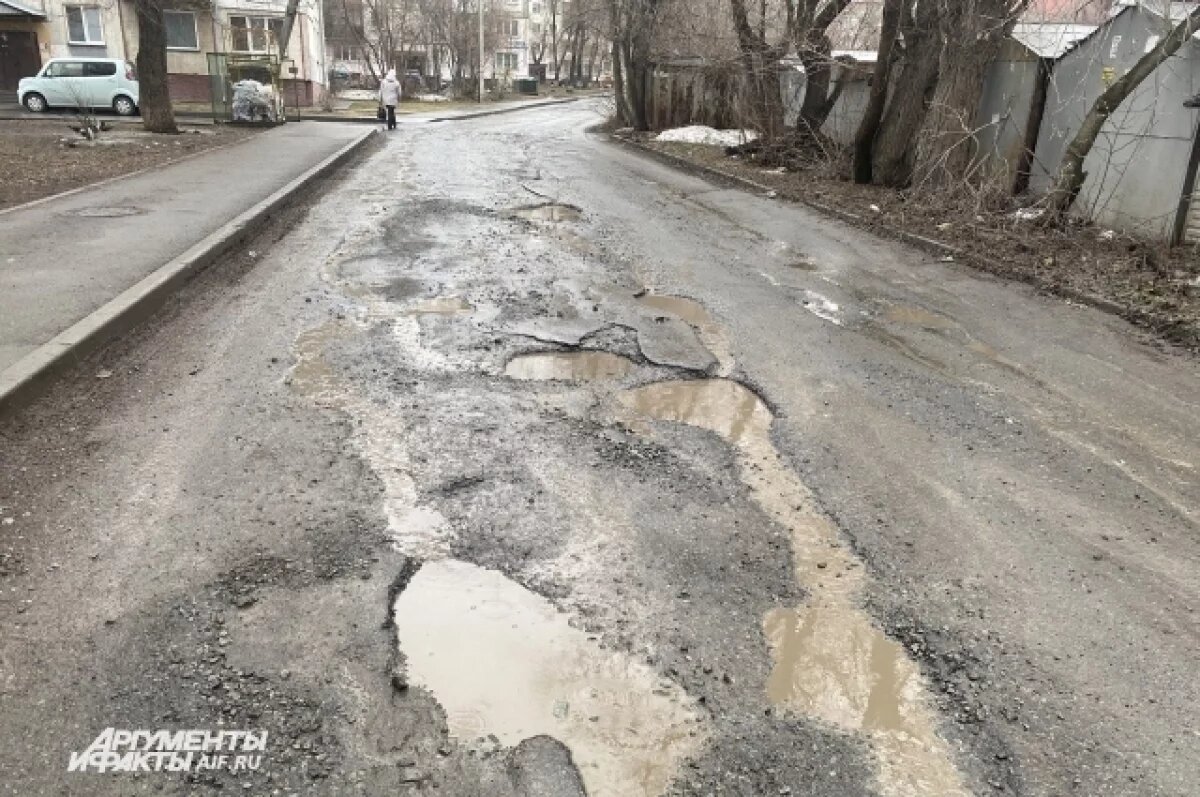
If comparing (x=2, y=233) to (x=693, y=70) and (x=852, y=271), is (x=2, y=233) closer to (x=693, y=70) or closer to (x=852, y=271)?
→ (x=852, y=271)

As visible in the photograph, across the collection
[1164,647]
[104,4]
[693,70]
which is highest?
[104,4]

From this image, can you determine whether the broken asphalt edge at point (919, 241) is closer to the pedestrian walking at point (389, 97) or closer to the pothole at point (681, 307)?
the pothole at point (681, 307)

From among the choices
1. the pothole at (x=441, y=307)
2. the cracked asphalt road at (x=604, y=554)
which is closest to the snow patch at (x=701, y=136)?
the pothole at (x=441, y=307)

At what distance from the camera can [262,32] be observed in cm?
3988

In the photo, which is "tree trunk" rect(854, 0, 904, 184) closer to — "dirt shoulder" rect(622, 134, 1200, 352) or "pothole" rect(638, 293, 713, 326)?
"dirt shoulder" rect(622, 134, 1200, 352)

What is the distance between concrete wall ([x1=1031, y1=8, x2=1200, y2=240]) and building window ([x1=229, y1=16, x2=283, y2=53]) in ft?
122

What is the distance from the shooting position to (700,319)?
22.4 feet

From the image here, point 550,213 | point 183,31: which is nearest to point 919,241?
point 550,213

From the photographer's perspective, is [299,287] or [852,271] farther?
[852,271]

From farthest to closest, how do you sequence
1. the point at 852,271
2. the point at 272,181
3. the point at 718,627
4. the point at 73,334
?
the point at 272,181 < the point at 852,271 < the point at 73,334 < the point at 718,627

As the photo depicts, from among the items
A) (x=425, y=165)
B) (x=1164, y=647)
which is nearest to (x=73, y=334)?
(x=1164, y=647)

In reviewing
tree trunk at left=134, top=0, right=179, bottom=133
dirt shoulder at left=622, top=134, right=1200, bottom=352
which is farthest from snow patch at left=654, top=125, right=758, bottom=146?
tree trunk at left=134, top=0, right=179, bottom=133

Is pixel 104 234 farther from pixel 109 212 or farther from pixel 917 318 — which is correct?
pixel 917 318

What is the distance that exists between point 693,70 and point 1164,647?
23576mm
